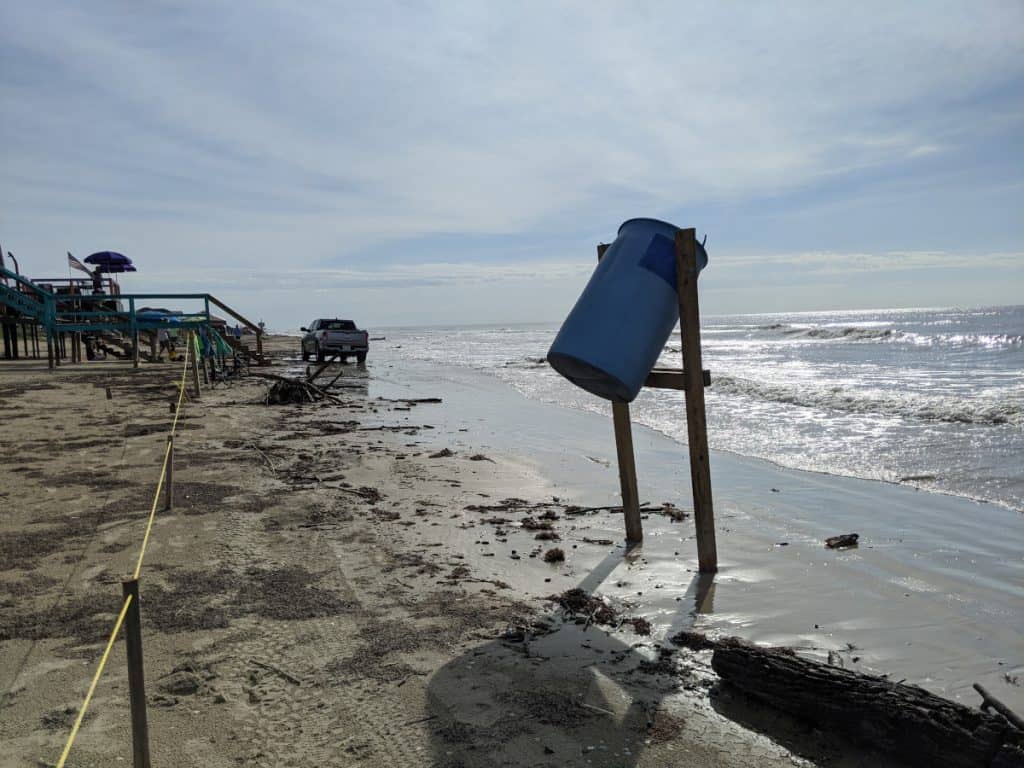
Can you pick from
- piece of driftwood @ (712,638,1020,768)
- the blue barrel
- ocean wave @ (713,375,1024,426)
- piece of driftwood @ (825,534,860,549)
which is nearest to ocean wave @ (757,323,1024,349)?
ocean wave @ (713,375,1024,426)

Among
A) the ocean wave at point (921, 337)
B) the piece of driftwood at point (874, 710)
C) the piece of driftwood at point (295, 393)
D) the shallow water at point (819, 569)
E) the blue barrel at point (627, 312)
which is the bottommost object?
the shallow water at point (819, 569)

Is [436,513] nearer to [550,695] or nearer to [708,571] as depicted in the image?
[708,571]

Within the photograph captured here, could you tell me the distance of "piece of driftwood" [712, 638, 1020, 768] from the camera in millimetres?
2701

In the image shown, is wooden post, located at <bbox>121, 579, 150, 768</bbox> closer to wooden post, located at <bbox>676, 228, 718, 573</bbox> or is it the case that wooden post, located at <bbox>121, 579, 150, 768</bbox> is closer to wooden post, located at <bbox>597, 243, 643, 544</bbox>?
wooden post, located at <bbox>676, 228, 718, 573</bbox>

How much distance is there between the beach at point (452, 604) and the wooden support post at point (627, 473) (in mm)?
210

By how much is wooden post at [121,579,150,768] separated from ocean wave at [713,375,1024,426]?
14.3 m

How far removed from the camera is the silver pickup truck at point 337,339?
94.7 ft

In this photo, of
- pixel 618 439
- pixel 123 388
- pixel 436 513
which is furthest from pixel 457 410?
pixel 618 439

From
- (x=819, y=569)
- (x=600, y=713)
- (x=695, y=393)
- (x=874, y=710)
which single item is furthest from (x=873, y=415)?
(x=600, y=713)

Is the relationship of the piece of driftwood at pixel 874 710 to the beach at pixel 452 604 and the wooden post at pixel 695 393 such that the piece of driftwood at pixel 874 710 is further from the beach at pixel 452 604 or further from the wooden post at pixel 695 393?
the wooden post at pixel 695 393

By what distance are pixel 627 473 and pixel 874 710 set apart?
3.25 metres

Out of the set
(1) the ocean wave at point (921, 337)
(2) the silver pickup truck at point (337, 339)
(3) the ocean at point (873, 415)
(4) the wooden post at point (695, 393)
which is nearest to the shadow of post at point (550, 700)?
(4) the wooden post at point (695, 393)

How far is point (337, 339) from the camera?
28.9 metres

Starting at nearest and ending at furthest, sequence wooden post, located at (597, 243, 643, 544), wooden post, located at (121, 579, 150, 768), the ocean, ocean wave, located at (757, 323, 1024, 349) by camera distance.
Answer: wooden post, located at (121, 579, 150, 768) < wooden post, located at (597, 243, 643, 544) < the ocean < ocean wave, located at (757, 323, 1024, 349)
